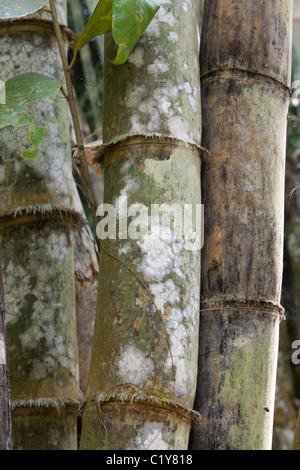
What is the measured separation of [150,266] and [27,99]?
0.40m

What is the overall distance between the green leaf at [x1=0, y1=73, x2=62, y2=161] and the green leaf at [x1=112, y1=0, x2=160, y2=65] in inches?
5.7

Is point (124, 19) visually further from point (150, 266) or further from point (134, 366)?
point (134, 366)

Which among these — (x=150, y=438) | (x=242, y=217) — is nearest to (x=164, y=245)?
(x=242, y=217)

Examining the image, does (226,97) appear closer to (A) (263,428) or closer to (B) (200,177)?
(B) (200,177)

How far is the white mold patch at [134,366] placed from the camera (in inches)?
49.1

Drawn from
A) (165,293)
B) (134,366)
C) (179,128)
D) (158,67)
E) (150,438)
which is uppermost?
(158,67)

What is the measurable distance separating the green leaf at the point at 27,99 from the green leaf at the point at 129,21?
0.47 ft

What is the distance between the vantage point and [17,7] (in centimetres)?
133

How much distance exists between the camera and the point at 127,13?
1.30 m

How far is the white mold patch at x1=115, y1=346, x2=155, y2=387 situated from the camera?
125cm

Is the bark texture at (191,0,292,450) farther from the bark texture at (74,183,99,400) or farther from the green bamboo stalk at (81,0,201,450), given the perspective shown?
A: the bark texture at (74,183,99,400)

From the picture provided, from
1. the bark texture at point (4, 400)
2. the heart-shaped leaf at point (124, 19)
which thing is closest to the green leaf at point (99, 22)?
the heart-shaped leaf at point (124, 19)

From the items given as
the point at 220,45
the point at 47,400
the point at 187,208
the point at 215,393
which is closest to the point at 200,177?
the point at 187,208

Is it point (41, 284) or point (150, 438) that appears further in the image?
point (41, 284)
